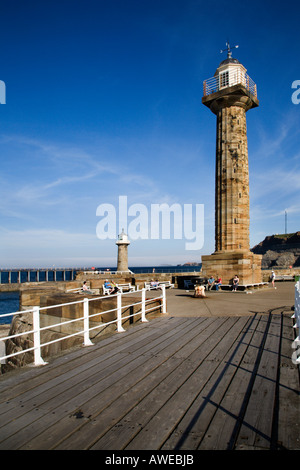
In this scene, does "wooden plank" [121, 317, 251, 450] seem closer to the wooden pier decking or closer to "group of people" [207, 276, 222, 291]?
the wooden pier decking

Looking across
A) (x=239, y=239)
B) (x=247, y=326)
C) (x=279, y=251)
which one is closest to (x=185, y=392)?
(x=247, y=326)

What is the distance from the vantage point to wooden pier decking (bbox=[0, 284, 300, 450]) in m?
2.62

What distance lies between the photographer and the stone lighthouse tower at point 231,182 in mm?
18469

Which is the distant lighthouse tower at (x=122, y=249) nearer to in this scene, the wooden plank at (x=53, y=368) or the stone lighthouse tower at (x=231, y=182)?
the stone lighthouse tower at (x=231, y=182)

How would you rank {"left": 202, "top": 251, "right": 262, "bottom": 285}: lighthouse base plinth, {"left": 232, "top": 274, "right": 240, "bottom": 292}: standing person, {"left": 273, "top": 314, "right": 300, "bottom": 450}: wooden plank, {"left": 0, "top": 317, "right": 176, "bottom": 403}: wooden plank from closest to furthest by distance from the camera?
{"left": 273, "top": 314, "right": 300, "bottom": 450}: wooden plank, {"left": 0, "top": 317, "right": 176, "bottom": 403}: wooden plank, {"left": 232, "top": 274, "right": 240, "bottom": 292}: standing person, {"left": 202, "top": 251, "right": 262, "bottom": 285}: lighthouse base plinth

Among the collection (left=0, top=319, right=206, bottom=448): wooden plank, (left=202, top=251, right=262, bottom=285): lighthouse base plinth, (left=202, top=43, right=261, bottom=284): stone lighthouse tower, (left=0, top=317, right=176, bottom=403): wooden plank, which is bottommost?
(left=0, top=317, right=176, bottom=403): wooden plank

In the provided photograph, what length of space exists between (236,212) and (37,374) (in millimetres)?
16243

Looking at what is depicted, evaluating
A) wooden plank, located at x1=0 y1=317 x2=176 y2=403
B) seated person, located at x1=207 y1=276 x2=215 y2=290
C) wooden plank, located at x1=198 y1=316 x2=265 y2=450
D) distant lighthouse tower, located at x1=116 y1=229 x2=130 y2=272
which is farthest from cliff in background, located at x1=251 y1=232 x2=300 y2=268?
wooden plank, located at x1=198 y1=316 x2=265 y2=450

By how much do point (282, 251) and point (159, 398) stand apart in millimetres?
153521

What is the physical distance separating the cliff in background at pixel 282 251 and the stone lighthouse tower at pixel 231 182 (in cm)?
11866

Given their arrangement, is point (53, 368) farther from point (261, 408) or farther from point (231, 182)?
point (231, 182)

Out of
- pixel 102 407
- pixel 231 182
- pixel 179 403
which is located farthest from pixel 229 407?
pixel 231 182

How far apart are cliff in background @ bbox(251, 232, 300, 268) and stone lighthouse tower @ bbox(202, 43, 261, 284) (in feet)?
389

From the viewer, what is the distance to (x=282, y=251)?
144m
